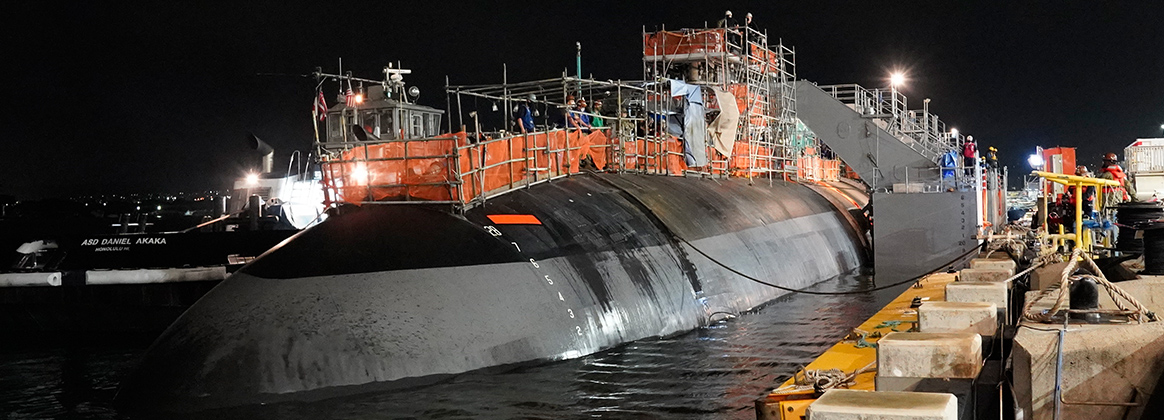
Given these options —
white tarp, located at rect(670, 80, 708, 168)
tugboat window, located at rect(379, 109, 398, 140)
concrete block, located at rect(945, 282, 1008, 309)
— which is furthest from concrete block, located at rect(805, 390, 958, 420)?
tugboat window, located at rect(379, 109, 398, 140)

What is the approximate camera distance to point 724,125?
2667 centimetres

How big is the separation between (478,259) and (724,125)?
47.9 feet

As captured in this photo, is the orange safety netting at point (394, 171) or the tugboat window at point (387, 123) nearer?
the orange safety netting at point (394, 171)

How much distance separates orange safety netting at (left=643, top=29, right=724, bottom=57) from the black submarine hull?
14726 millimetres

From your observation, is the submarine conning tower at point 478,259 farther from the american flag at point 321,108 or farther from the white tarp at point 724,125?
the white tarp at point 724,125

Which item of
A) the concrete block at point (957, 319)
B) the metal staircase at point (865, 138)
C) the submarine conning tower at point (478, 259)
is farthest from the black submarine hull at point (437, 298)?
the metal staircase at point (865, 138)

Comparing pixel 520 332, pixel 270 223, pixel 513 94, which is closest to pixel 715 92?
pixel 513 94

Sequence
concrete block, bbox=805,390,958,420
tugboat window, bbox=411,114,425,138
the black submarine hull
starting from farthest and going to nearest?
tugboat window, bbox=411,114,425,138, the black submarine hull, concrete block, bbox=805,390,958,420

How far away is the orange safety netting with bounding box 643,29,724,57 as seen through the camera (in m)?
32.1

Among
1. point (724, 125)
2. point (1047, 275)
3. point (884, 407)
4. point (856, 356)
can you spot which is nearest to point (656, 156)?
point (724, 125)

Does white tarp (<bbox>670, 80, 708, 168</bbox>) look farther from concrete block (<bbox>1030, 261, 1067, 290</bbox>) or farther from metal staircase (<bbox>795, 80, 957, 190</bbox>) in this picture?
concrete block (<bbox>1030, 261, 1067, 290</bbox>)

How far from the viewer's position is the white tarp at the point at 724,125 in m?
26.5

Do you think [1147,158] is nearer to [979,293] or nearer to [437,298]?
[979,293]

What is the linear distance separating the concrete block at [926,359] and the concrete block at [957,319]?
4.19ft
